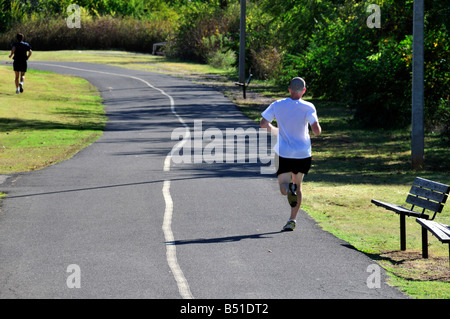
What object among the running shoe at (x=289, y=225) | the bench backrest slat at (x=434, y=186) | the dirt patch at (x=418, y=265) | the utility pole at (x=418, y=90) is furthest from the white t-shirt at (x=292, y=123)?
the utility pole at (x=418, y=90)

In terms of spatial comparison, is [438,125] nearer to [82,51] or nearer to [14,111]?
[14,111]

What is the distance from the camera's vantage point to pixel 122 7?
91.1 metres

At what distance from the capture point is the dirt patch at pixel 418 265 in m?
8.67

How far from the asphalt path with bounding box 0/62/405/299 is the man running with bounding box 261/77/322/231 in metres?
0.77

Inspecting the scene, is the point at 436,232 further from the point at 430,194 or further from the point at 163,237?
the point at 163,237

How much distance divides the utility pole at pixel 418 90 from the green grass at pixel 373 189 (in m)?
0.44

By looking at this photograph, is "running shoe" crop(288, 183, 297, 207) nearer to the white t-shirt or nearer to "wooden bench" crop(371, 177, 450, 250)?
the white t-shirt

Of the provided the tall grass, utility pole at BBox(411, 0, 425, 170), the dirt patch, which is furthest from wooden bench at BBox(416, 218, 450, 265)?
the tall grass

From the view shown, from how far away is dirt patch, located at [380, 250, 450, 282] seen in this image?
28.5 ft

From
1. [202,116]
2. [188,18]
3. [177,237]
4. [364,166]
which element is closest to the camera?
[177,237]

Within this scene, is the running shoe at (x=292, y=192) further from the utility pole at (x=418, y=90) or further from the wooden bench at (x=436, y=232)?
the utility pole at (x=418, y=90)

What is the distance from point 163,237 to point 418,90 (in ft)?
33.0
